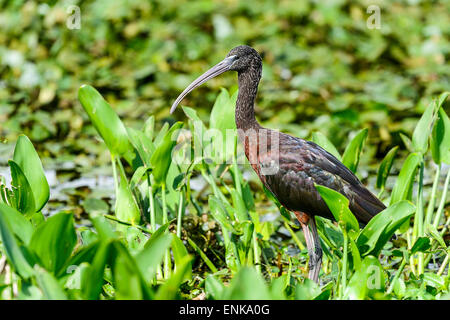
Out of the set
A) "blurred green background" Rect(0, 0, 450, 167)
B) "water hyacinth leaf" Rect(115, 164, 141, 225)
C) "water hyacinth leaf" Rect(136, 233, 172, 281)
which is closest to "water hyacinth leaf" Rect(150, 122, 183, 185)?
"water hyacinth leaf" Rect(115, 164, 141, 225)

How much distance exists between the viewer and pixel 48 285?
3217 mm

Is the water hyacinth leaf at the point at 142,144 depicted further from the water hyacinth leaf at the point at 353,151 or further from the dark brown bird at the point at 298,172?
the water hyacinth leaf at the point at 353,151

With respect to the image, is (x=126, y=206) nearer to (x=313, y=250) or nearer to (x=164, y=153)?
(x=164, y=153)

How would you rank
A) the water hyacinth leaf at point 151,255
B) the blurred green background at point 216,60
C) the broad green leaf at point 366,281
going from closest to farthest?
the water hyacinth leaf at point 151,255 < the broad green leaf at point 366,281 < the blurred green background at point 216,60

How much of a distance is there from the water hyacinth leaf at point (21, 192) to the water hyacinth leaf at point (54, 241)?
0.76 meters

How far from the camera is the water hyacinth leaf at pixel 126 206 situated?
4.76m

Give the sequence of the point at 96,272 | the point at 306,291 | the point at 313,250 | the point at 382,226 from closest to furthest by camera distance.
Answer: the point at 96,272 → the point at 306,291 → the point at 382,226 → the point at 313,250

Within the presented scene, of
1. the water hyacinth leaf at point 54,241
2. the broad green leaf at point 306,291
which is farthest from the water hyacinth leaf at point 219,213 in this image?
the water hyacinth leaf at point 54,241

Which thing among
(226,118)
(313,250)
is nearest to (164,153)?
(226,118)

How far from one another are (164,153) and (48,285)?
1.54 meters

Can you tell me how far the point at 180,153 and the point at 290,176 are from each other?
0.98 m

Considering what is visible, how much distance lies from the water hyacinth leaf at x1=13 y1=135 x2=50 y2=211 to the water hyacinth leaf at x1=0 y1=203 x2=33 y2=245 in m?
0.72

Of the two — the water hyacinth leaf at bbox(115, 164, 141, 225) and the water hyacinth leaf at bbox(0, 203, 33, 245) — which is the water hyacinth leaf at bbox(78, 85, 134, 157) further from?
the water hyacinth leaf at bbox(0, 203, 33, 245)

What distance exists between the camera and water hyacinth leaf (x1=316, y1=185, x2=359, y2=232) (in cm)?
375
